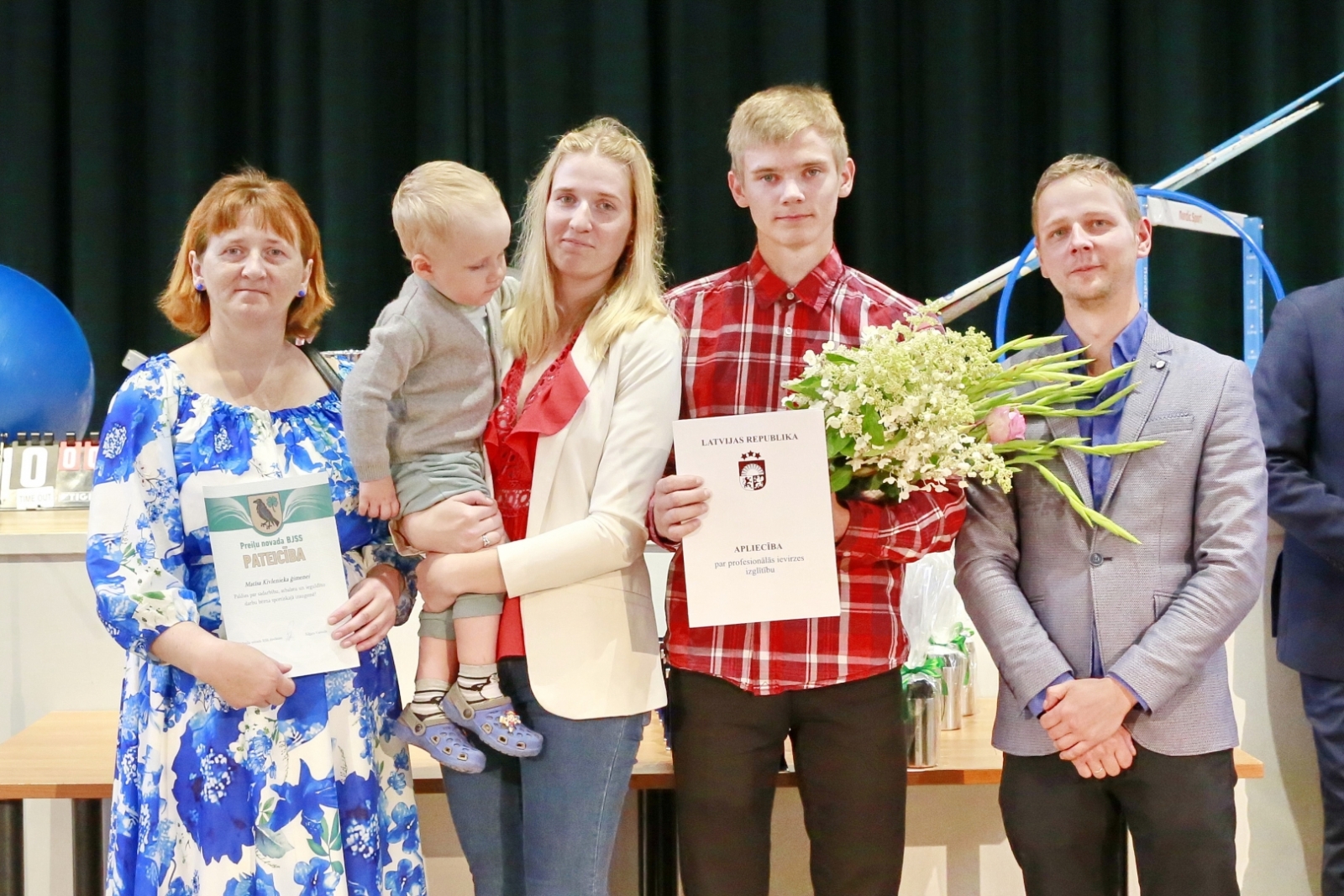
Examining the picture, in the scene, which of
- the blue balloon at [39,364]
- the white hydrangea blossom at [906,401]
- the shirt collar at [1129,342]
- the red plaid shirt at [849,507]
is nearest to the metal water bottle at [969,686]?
the red plaid shirt at [849,507]

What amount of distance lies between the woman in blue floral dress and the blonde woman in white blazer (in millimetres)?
157

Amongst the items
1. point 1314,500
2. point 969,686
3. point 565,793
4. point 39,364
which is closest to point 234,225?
point 565,793

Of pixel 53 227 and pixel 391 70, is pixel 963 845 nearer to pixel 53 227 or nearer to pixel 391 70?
pixel 391 70

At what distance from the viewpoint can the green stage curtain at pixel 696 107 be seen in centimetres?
462

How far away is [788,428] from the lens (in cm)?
172

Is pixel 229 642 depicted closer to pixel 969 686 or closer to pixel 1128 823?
pixel 1128 823

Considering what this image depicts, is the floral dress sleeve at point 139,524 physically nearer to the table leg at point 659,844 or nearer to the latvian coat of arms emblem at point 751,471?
the latvian coat of arms emblem at point 751,471

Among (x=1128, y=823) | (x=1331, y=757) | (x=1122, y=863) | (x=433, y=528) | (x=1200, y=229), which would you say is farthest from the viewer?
(x=1200, y=229)

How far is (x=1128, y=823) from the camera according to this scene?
1896 mm

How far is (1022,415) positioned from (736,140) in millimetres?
640

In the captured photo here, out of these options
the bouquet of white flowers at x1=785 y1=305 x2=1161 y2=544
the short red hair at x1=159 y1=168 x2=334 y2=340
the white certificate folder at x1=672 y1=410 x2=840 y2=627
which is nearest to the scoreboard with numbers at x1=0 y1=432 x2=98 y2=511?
the short red hair at x1=159 y1=168 x2=334 y2=340

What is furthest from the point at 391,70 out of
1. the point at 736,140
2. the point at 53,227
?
the point at 736,140

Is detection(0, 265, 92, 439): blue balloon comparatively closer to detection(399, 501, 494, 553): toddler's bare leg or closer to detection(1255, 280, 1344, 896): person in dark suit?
detection(399, 501, 494, 553): toddler's bare leg

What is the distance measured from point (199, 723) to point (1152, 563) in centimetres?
147
